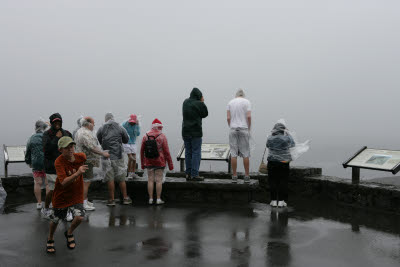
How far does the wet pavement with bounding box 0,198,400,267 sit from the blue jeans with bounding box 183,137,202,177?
920 millimetres

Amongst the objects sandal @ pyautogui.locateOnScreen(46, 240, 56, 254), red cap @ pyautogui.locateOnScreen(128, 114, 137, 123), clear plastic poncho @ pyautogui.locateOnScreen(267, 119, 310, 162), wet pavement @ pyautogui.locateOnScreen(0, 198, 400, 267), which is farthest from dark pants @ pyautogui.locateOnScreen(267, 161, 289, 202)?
sandal @ pyautogui.locateOnScreen(46, 240, 56, 254)

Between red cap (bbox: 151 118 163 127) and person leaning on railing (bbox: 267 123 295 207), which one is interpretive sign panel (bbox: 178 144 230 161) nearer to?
person leaning on railing (bbox: 267 123 295 207)

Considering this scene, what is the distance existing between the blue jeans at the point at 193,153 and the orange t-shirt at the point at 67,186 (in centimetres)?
355

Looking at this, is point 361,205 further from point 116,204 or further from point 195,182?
point 116,204

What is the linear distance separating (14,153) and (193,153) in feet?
17.9

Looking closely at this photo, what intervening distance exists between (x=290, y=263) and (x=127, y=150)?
233 inches

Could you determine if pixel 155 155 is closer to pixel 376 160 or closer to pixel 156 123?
pixel 156 123

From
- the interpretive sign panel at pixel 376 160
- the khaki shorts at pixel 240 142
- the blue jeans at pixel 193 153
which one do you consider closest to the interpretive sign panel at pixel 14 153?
the blue jeans at pixel 193 153

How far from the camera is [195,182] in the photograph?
8.80 meters

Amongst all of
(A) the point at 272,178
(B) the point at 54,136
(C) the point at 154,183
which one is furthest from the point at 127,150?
(A) the point at 272,178

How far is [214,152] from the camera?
10.9 meters

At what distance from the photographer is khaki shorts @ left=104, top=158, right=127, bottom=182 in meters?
8.09

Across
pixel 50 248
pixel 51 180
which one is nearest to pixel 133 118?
pixel 51 180

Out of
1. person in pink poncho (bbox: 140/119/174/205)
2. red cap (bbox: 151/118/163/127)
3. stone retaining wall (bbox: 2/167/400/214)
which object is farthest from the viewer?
red cap (bbox: 151/118/163/127)
